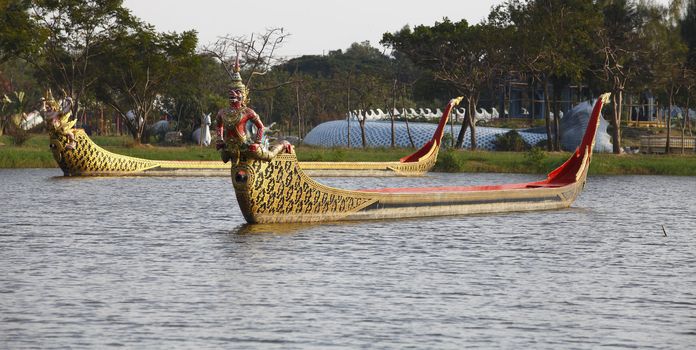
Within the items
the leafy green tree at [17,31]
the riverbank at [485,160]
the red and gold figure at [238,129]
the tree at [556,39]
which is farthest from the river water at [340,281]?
the tree at [556,39]

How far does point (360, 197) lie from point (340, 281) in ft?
32.7

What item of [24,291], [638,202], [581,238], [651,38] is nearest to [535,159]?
[638,202]

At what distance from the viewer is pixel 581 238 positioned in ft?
95.5

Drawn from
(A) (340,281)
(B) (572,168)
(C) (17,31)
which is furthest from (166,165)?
(A) (340,281)

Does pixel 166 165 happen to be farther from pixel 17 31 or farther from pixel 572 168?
pixel 572 168

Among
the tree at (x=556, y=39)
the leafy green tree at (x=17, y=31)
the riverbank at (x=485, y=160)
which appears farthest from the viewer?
the tree at (x=556, y=39)

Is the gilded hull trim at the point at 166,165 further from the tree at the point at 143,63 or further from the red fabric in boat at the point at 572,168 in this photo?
the tree at the point at 143,63

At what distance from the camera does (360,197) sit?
30375 millimetres

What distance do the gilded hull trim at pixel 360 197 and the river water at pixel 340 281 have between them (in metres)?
0.40

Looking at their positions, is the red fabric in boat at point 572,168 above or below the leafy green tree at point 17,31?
below

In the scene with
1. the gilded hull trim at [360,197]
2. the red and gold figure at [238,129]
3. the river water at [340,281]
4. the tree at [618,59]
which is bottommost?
the river water at [340,281]

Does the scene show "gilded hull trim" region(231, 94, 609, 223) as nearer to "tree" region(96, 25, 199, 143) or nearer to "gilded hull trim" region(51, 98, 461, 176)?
"gilded hull trim" region(51, 98, 461, 176)

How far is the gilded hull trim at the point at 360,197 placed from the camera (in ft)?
89.4

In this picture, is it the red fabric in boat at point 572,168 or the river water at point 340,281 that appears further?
the red fabric in boat at point 572,168
